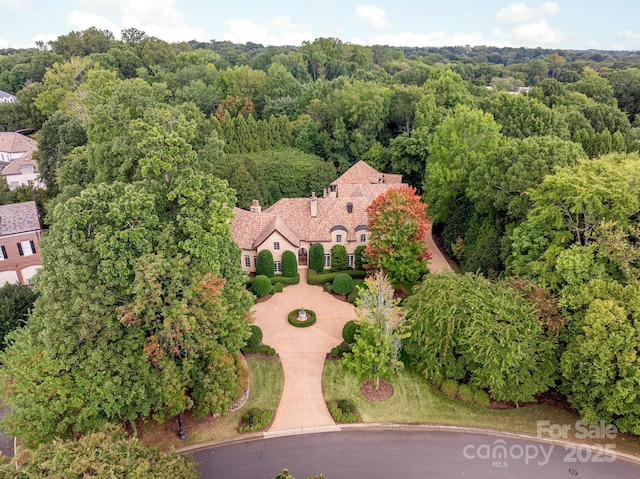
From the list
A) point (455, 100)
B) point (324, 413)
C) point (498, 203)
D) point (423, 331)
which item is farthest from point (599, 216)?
point (455, 100)

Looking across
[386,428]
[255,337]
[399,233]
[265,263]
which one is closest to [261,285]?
[265,263]

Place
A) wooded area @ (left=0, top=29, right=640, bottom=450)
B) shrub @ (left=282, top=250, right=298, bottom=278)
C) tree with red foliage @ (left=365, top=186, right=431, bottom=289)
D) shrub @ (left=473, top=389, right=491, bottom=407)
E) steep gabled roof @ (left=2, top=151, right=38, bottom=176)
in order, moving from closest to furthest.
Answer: wooded area @ (left=0, top=29, right=640, bottom=450)
shrub @ (left=473, top=389, right=491, bottom=407)
tree with red foliage @ (left=365, top=186, right=431, bottom=289)
shrub @ (left=282, top=250, right=298, bottom=278)
steep gabled roof @ (left=2, top=151, right=38, bottom=176)

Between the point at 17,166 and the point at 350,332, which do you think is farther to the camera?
the point at 17,166

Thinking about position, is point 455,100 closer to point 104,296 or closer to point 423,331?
point 423,331

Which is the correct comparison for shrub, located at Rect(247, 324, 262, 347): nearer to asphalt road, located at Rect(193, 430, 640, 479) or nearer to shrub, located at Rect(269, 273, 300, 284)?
asphalt road, located at Rect(193, 430, 640, 479)

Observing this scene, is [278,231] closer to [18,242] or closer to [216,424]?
[216,424]

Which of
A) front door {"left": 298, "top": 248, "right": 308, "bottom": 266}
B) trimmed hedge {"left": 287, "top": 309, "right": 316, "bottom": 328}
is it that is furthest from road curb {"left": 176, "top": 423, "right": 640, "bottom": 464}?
front door {"left": 298, "top": 248, "right": 308, "bottom": 266}
